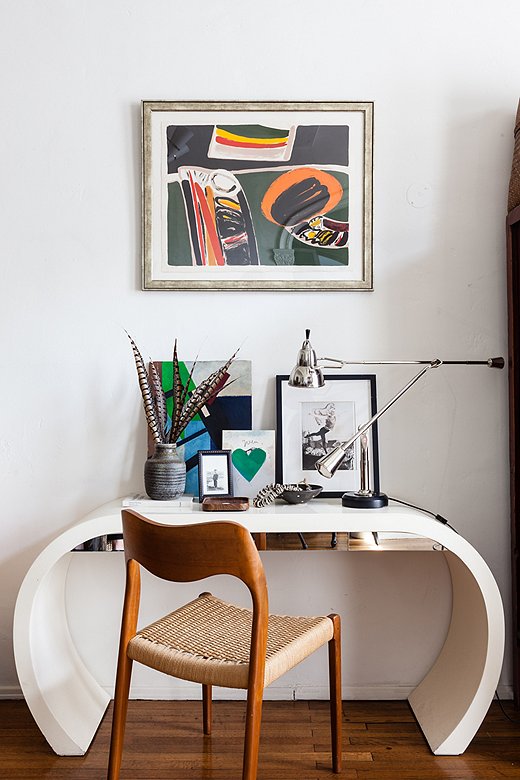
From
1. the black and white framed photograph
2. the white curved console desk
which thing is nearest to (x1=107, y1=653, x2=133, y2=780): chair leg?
the white curved console desk

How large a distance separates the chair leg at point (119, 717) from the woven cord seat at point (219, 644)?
33 mm

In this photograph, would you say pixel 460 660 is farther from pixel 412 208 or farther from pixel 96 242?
pixel 96 242

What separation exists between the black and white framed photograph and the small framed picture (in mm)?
204

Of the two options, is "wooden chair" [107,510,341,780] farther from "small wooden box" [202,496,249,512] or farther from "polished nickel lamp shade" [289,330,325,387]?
"polished nickel lamp shade" [289,330,325,387]

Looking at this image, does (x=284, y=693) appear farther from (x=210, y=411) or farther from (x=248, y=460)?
(x=210, y=411)

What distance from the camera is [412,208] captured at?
8.46 ft

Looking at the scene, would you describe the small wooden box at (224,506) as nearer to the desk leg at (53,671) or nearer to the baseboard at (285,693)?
the desk leg at (53,671)

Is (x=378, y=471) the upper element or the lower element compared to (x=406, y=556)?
upper

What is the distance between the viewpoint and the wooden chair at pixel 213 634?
166cm

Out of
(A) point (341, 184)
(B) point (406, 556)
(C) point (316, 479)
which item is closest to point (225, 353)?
(C) point (316, 479)

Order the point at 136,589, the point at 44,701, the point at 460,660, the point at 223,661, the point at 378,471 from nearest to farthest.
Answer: the point at 223,661 → the point at 136,589 → the point at 44,701 → the point at 460,660 → the point at 378,471

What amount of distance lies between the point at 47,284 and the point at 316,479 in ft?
3.68

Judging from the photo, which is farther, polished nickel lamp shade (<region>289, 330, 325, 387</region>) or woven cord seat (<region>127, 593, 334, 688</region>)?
polished nickel lamp shade (<region>289, 330, 325, 387</region>)

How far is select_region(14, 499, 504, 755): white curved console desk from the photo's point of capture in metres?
2.11
